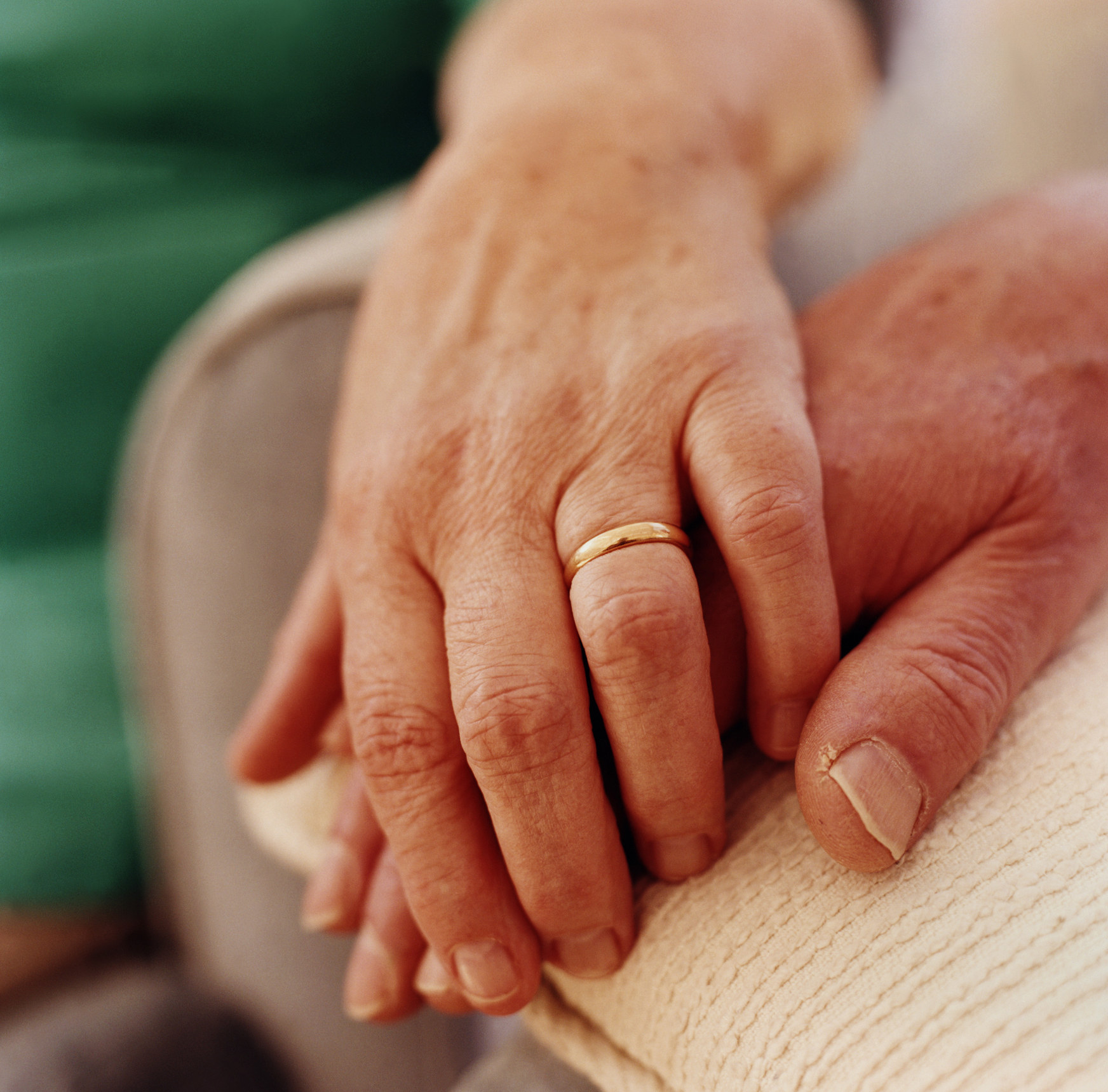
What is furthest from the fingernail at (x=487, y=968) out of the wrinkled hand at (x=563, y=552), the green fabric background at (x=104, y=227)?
the green fabric background at (x=104, y=227)

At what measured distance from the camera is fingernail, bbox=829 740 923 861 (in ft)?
1.08

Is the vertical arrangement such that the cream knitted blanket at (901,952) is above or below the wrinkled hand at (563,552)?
below

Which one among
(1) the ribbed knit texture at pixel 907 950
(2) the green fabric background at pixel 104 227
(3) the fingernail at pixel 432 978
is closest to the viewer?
(1) the ribbed knit texture at pixel 907 950

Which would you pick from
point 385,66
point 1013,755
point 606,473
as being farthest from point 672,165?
point 385,66

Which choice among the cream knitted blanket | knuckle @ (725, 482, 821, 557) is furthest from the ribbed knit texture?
knuckle @ (725, 482, 821, 557)

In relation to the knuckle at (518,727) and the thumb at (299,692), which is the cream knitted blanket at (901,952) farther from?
the thumb at (299,692)

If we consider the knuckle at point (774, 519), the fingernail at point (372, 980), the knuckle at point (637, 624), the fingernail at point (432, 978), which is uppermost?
the knuckle at point (774, 519)

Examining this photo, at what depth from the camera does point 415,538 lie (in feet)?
1.39

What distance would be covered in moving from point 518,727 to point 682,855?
9 cm

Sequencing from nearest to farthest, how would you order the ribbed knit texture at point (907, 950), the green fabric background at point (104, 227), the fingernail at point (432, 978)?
the ribbed knit texture at point (907, 950)
the fingernail at point (432, 978)
the green fabric background at point (104, 227)

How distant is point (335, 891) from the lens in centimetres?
47

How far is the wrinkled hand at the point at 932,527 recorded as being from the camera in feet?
1.13

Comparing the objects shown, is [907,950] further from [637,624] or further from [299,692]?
[299,692]

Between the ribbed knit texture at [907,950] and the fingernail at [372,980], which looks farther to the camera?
the fingernail at [372,980]
